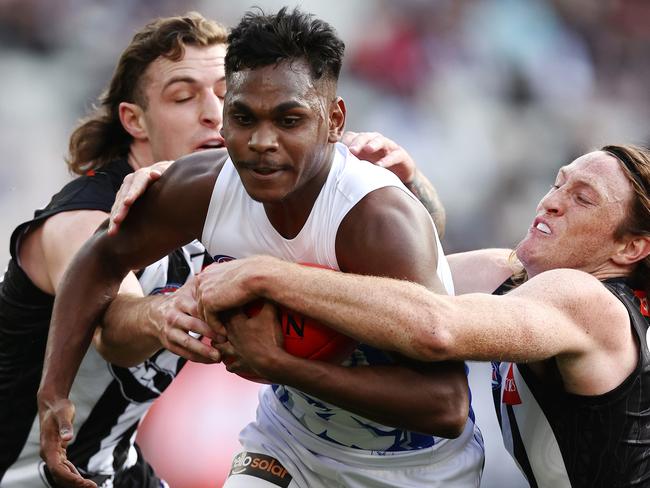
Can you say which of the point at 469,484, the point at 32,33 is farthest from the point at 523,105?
the point at 469,484

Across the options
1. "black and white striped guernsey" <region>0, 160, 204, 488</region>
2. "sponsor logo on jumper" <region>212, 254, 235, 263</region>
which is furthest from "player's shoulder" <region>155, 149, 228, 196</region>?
"black and white striped guernsey" <region>0, 160, 204, 488</region>

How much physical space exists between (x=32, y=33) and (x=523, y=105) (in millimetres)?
3821

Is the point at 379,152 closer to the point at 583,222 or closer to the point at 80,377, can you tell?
the point at 583,222

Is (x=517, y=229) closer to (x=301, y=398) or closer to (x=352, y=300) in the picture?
(x=301, y=398)

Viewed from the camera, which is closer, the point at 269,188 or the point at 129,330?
the point at 269,188

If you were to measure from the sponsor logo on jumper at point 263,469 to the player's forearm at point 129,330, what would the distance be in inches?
20.0

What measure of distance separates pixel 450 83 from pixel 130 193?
4.88 meters

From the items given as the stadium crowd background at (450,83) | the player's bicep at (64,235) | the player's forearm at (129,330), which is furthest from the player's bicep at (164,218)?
the stadium crowd background at (450,83)

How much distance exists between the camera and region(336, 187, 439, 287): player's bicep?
2.70m

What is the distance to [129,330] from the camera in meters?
3.32

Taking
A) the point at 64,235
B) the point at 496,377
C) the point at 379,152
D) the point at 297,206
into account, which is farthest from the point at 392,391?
the point at 64,235

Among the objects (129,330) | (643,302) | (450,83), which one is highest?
(450,83)

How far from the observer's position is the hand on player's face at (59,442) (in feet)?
10.3

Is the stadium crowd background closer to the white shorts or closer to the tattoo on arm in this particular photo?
the tattoo on arm
